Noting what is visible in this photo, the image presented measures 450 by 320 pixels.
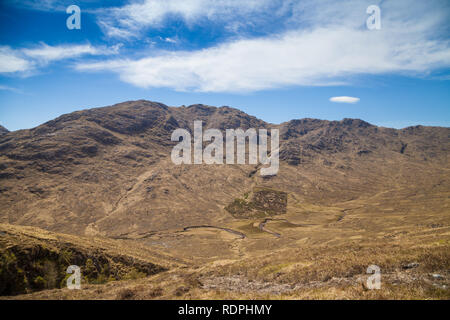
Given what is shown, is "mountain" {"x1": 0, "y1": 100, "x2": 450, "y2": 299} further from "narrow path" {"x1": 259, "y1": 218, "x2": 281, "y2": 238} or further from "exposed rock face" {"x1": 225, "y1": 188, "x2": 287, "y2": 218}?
"narrow path" {"x1": 259, "y1": 218, "x2": 281, "y2": 238}

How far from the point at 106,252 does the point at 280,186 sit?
172744 millimetres

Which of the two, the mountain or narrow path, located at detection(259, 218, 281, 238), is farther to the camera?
narrow path, located at detection(259, 218, 281, 238)

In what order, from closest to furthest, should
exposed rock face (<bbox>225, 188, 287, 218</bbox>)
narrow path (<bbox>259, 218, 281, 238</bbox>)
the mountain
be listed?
the mountain → narrow path (<bbox>259, 218, 281, 238</bbox>) → exposed rock face (<bbox>225, 188, 287, 218</bbox>)

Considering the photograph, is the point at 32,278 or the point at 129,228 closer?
the point at 32,278

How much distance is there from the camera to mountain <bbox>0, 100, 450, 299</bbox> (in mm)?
20922

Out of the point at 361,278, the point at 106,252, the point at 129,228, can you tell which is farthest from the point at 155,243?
the point at 361,278

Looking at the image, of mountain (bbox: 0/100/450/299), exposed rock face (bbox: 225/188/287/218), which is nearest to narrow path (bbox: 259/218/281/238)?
mountain (bbox: 0/100/450/299)

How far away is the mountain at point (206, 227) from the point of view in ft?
68.6

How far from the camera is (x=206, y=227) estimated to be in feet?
415

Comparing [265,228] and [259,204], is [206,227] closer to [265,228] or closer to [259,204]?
[265,228]

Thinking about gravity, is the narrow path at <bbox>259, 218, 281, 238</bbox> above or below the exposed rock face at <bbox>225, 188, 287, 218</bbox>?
below

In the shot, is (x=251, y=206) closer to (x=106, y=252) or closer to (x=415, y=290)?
(x=106, y=252)

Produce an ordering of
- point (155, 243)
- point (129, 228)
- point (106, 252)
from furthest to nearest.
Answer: point (129, 228) < point (155, 243) < point (106, 252)

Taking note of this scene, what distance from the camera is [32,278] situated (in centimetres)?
2453
